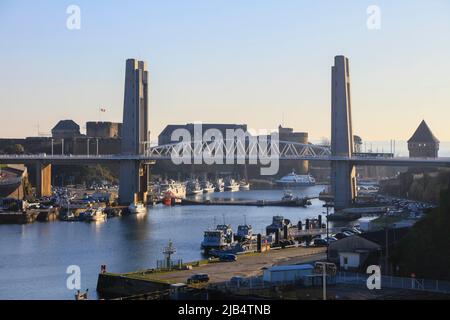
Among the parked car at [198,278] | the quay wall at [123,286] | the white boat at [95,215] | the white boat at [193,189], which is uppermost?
the white boat at [193,189]

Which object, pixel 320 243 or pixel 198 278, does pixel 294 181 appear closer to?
pixel 320 243

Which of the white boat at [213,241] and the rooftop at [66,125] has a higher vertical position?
the rooftop at [66,125]

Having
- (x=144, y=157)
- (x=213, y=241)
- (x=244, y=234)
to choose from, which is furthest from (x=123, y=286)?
(x=144, y=157)

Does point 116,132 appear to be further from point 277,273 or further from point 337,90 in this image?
point 277,273

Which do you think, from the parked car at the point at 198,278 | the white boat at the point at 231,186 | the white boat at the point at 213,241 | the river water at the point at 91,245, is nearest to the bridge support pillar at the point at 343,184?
the river water at the point at 91,245

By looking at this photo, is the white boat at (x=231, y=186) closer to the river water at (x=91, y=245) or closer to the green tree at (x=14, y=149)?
the green tree at (x=14, y=149)

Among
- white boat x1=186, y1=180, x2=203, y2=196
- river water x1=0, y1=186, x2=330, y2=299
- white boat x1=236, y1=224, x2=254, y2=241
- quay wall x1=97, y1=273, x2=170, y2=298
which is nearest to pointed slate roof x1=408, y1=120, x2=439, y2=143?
white boat x1=186, y1=180, x2=203, y2=196
